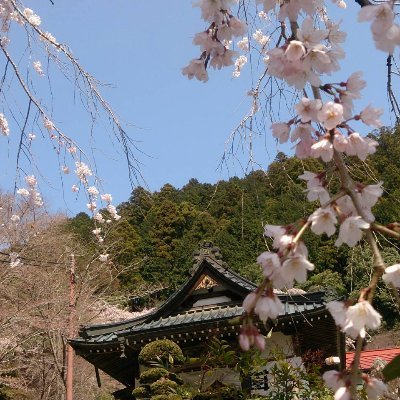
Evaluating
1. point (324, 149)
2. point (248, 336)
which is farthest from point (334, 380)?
point (324, 149)

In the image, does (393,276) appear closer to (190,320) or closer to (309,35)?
(309,35)

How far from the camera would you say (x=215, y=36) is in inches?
50.6

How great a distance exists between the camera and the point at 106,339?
7141 mm

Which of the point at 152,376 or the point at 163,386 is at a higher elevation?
the point at 152,376

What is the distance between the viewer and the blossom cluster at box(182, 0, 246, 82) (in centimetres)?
120

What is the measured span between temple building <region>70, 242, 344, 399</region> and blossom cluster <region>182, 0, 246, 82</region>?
4791 mm

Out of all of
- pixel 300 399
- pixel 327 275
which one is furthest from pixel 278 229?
pixel 327 275

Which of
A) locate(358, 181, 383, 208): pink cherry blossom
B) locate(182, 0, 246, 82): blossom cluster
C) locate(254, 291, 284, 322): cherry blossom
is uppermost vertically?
locate(182, 0, 246, 82): blossom cluster

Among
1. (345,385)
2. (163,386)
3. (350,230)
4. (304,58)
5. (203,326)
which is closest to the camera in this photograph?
(345,385)

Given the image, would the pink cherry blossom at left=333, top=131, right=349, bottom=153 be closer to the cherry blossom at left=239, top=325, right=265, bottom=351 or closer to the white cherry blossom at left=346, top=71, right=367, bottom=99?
the white cherry blossom at left=346, top=71, right=367, bottom=99

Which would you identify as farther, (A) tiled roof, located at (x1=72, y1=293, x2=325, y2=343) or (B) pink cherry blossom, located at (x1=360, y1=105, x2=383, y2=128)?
(A) tiled roof, located at (x1=72, y1=293, x2=325, y2=343)

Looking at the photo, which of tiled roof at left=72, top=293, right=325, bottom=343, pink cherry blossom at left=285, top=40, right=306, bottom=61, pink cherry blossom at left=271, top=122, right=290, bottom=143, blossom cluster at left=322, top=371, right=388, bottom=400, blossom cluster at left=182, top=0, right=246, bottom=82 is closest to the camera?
blossom cluster at left=322, top=371, right=388, bottom=400

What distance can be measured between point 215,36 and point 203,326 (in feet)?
18.5

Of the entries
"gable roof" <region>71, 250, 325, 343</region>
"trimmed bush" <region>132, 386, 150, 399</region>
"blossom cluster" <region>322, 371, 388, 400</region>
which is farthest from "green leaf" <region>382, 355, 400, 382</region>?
"gable roof" <region>71, 250, 325, 343</region>
